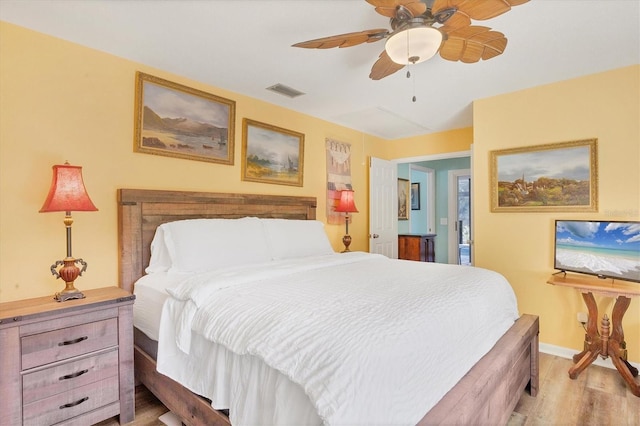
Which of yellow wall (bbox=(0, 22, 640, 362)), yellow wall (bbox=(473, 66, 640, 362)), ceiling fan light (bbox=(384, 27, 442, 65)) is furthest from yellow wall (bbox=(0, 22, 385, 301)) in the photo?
yellow wall (bbox=(473, 66, 640, 362))

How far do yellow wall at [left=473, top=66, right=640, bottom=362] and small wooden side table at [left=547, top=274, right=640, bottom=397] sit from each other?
0.89 feet

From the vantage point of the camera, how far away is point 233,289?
73.1 inches

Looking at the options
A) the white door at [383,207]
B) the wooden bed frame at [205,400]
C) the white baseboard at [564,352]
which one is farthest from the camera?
the white door at [383,207]

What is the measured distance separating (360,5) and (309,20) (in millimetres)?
334

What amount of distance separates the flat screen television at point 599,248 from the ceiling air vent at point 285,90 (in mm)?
2669

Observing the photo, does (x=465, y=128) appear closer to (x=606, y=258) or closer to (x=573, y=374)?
(x=606, y=258)

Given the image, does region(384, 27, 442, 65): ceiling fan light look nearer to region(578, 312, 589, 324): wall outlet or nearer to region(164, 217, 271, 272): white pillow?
region(164, 217, 271, 272): white pillow

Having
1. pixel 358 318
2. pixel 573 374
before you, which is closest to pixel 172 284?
pixel 358 318

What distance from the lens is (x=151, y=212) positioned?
265 cm

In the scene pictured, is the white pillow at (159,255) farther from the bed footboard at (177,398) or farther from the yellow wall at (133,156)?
the bed footboard at (177,398)

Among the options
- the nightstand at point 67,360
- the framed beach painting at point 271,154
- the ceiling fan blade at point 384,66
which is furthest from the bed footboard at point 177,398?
the ceiling fan blade at point 384,66

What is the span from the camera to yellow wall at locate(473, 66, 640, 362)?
2748 mm

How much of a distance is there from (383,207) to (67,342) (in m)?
4.00

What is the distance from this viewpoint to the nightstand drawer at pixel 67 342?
5.78ft
